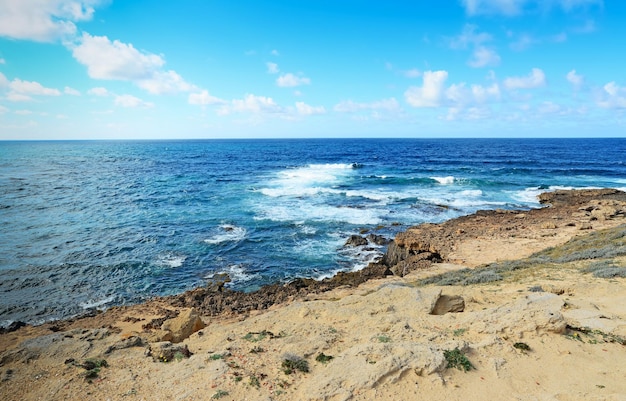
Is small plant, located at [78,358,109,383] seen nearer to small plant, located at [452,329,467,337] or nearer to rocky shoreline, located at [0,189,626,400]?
rocky shoreline, located at [0,189,626,400]

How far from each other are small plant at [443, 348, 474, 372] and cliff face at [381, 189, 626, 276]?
10641 millimetres

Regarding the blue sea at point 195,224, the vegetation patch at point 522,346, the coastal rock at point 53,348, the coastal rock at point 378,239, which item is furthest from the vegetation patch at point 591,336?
the coastal rock at point 378,239

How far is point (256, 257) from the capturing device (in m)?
21.9

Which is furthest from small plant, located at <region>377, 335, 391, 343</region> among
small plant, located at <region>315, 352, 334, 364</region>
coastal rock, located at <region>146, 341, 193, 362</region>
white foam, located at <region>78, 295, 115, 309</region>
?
white foam, located at <region>78, 295, 115, 309</region>

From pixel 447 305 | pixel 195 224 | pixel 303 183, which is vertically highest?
pixel 447 305

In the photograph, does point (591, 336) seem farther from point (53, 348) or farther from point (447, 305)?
point (53, 348)

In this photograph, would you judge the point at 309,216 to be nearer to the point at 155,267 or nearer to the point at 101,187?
the point at 155,267

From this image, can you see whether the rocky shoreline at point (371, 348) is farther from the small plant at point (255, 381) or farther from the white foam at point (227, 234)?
the white foam at point (227, 234)

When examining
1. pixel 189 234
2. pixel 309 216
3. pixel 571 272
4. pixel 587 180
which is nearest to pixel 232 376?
pixel 571 272

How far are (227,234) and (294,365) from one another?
19.1m

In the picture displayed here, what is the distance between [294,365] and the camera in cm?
776

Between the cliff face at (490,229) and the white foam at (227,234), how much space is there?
1084 centimetres

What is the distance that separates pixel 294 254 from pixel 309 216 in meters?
8.80

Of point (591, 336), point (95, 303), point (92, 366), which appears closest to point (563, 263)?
point (591, 336)
